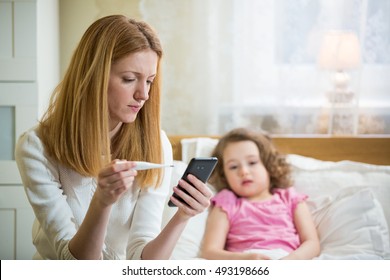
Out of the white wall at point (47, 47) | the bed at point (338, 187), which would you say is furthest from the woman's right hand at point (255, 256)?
the white wall at point (47, 47)

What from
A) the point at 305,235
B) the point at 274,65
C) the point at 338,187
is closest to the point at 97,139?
the point at 305,235

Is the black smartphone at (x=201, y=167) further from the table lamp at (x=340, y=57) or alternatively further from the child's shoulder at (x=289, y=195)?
the table lamp at (x=340, y=57)

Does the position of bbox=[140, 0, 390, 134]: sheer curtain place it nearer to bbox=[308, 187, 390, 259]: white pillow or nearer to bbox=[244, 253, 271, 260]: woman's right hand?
bbox=[308, 187, 390, 259]: white pillow

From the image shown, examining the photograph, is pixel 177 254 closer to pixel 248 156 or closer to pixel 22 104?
pixel 248 156

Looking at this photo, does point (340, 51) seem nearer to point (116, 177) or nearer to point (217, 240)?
point (217, 240)

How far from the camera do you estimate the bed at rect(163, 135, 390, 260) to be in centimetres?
149

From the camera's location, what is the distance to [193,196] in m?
1.04

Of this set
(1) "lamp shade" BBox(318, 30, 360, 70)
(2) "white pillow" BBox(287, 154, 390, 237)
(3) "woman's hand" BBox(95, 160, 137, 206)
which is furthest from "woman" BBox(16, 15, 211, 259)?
(1) "lamp shade" BBox(318, 30, 360, 70)

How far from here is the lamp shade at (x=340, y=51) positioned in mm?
2012

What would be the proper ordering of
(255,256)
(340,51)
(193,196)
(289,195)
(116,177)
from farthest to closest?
1. (340,51)
2. (289,195)
3. (255,256)
4. (193,196)
5. (116,177)

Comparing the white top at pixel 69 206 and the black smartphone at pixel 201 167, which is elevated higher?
the black smartphone at pixel 201 167

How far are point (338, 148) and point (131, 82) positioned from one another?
0.87 m

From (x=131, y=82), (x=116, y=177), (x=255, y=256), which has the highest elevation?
(x=131, y=82)

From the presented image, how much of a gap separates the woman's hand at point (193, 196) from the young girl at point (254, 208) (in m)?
0.38
